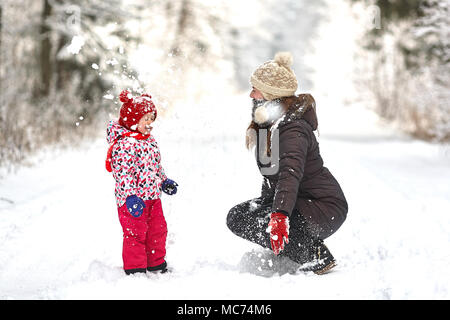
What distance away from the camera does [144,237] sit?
352 cm

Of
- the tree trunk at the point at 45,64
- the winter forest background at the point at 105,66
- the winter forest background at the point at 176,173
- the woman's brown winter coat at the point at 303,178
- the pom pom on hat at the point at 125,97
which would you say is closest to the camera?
the woman's brown winter coat at the point at 303,178

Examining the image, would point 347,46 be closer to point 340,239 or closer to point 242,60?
point 242,60

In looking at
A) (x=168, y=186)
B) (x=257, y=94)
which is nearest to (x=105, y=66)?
(x=168, y=186)

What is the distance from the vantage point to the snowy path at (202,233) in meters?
2.92

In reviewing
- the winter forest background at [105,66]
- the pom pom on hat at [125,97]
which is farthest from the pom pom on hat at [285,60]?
the winter forest background at [105,66]

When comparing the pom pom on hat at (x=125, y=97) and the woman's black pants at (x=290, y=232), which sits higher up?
the pom pom on hat at (x=125, y=97)

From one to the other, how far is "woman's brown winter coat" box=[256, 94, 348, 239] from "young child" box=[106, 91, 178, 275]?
809 mm

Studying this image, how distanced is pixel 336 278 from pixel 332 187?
2.25ft

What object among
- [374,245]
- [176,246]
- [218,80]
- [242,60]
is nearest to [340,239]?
[374,245]

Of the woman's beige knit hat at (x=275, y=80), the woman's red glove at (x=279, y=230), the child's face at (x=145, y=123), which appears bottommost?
the woman's red glove at (x=279, y=230)

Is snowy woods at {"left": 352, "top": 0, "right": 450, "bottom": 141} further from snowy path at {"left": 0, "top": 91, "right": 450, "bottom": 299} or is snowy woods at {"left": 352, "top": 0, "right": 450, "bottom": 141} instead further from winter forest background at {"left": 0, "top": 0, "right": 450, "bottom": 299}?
snowy path at {"left": 0, "top": 91, "right": 450, "bottom": 299}

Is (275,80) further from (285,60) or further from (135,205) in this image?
(135,205)

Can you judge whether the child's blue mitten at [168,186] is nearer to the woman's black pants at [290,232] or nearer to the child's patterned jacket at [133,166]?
the child's patterned jacket at [133,166]

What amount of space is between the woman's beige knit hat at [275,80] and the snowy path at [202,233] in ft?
4.06
